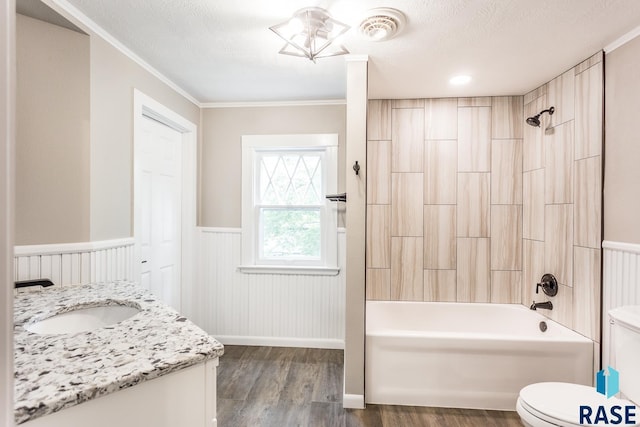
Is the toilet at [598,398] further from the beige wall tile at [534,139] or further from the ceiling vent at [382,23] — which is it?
the ceiling vent at [382,23]

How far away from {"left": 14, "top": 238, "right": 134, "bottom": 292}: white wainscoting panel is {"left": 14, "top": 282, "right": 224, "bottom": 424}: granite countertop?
0.39 meters

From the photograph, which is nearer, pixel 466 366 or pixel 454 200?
pixel 466 366

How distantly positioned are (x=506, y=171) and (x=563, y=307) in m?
1.16

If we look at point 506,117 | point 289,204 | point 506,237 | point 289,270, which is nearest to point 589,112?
point 506,117

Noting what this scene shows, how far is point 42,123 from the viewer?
1.69 m

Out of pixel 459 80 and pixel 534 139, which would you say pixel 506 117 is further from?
pixel 459 80

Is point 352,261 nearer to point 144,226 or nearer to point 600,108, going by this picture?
point 144,226

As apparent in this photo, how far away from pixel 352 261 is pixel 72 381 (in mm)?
1572

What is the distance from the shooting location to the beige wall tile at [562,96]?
7.32 ft

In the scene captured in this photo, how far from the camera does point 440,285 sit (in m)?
2.86

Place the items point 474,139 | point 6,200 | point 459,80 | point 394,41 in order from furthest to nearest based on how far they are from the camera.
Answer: point 474,139
point 459,80
point 394,41
point 6,200

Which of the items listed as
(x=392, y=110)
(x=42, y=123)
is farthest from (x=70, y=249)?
(x=392, y=110)

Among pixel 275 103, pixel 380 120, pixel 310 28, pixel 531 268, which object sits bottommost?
pixel 531 268

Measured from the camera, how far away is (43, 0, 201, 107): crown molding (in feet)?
5.39
